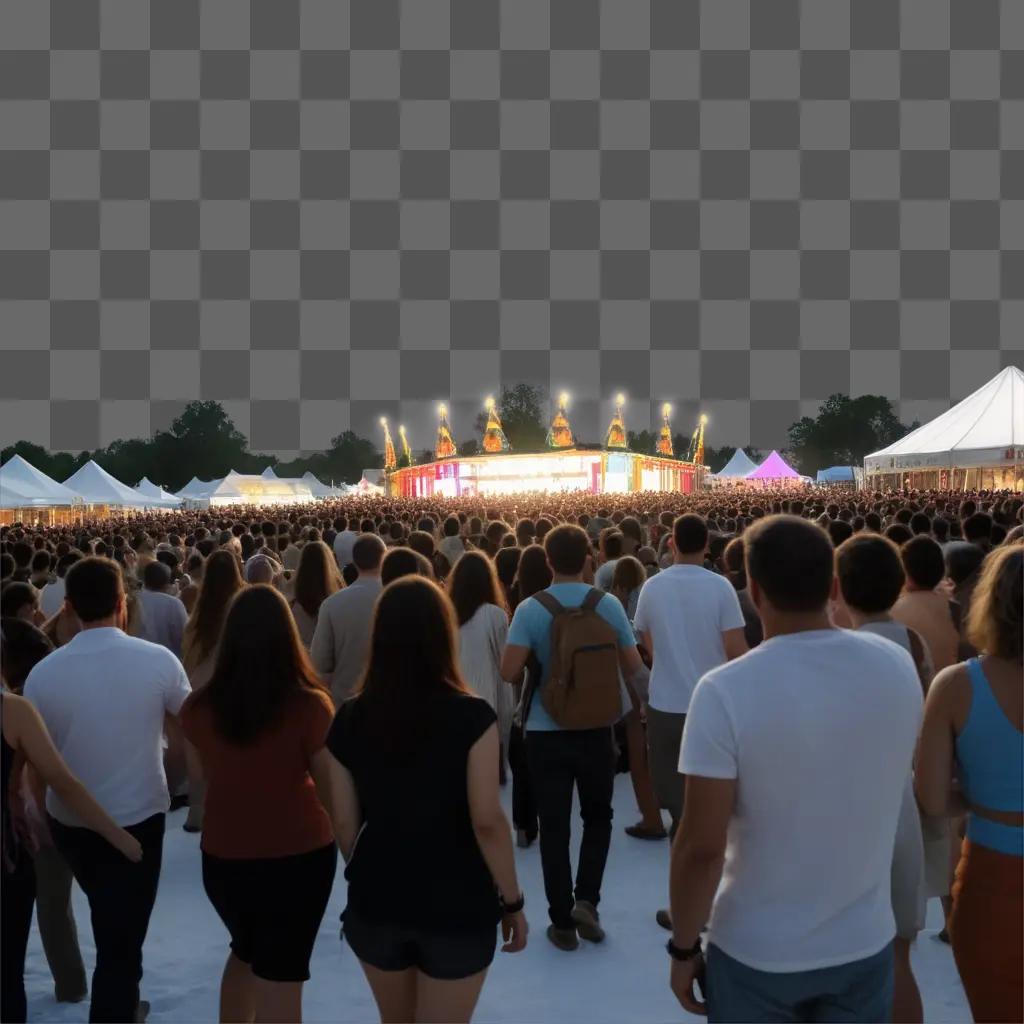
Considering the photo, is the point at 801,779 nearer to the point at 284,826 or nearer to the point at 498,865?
the point at 498,865

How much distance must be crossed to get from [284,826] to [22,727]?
0.87 metres

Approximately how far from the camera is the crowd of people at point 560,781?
6.89 ft

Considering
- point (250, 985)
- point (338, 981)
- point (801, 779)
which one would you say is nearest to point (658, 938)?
point (338, 981)

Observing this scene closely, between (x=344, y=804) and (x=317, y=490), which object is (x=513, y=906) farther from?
(x=317, y=490)

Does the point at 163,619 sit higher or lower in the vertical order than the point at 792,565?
lower

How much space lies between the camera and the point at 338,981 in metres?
4.30

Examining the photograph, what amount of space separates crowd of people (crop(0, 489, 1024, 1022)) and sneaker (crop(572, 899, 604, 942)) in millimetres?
20

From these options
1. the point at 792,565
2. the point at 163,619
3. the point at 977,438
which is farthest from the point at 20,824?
the point at 977,438

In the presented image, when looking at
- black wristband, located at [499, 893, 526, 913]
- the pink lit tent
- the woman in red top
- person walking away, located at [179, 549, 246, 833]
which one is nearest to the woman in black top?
black wristband, located at [499, 893, 526, 913]

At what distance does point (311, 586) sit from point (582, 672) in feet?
8.65

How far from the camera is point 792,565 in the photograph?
2197 mm

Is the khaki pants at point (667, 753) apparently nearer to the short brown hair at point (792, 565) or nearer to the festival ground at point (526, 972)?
the festival ground at point (526, 972)

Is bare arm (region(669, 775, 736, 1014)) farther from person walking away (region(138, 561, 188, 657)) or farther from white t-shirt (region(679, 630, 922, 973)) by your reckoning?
person walking away (region(138, 561, 188, 657))

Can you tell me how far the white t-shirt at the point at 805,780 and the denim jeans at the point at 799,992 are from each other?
0.03 metres
